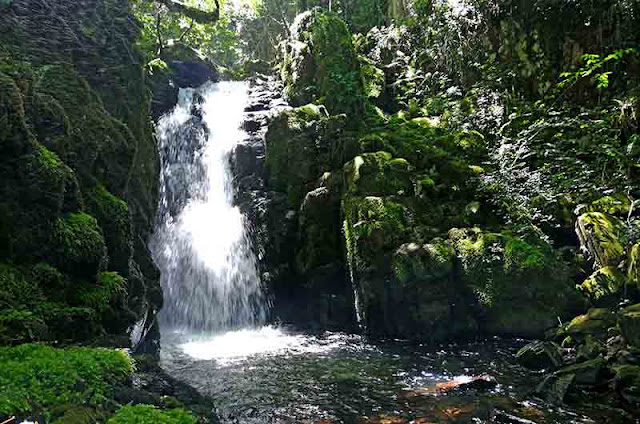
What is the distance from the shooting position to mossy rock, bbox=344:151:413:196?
39.2 feet

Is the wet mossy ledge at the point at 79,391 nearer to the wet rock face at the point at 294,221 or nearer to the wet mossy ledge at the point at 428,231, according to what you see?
the wet mossy ledge at the point at 428,231

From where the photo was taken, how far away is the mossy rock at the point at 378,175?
1194 centimetres

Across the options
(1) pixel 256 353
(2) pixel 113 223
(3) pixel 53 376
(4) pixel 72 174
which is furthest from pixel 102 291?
(1) pixel 256 353

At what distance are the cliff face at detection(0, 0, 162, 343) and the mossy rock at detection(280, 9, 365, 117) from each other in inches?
276

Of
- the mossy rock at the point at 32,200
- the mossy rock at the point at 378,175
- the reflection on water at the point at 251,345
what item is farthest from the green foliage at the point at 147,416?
the mossy rock at the point at 378,175

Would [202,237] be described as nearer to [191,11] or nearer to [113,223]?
[113,223]

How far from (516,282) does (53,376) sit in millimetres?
8715

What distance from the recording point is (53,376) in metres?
3.86

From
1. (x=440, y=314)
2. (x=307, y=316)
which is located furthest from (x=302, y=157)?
(x=440, y=314)

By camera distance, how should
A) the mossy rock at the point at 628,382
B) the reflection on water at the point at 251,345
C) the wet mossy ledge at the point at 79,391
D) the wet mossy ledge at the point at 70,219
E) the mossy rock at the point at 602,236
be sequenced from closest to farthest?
1. the wet mossy ledge at the point at 79,391
2. the wet mossy ledge at the point at 70,219
3. the mossy rock at the point at 628,382
4. the mossy rock at the point at 602,236
5. the reflection on water at the point at 251,345

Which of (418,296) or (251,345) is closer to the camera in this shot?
(418,296)

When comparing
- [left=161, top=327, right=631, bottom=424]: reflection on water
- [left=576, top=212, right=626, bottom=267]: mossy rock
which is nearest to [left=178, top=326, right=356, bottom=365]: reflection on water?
[left=161, top=327, right=631, bottom=424]: reflection on water

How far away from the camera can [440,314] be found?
32.4 ft

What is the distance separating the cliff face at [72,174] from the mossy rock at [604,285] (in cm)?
862
